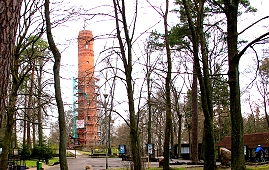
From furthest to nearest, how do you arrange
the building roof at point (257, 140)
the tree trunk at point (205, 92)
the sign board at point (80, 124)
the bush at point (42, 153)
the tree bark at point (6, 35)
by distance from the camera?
the sign board at point (80, 124) → the bush at point (42, 153) → the building roof at point (257, 140) → the tree trunk at point (205, 92) → the tree bark at point (6, 35)

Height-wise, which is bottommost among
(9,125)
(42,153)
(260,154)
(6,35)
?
(42,153)

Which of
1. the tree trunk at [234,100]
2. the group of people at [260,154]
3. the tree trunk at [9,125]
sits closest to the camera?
the tree trunk at [234,100]

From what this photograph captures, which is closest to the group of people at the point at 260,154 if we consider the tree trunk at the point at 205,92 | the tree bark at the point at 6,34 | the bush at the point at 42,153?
the tree trunk at the point at 205,92

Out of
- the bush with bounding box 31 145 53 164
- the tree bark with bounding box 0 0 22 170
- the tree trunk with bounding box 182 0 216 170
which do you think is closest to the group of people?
the tree trunk with bounding box 182 0 216 170

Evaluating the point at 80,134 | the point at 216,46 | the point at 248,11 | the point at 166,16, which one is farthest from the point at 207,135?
the point at 80,134

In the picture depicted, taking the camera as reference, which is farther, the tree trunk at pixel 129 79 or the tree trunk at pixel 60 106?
the tree trunk at pixel 129 79

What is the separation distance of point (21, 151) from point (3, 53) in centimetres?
2964

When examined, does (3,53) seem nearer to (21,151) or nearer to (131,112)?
(131,112)

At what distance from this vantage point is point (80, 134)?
57.7 meters

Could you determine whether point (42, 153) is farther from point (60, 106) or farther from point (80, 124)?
point (80, 124)

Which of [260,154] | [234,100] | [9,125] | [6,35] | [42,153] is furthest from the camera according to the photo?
[42,153]

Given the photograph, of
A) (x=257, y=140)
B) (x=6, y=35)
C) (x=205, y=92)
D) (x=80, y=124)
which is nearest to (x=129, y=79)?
(x=205, y=92)

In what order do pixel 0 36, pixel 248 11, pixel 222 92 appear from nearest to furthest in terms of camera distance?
1. pixel 0 36
2. pixel 248 11
3. pixel 222 92

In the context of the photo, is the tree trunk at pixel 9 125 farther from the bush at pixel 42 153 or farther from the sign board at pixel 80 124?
the sign board at pixel 80 124
